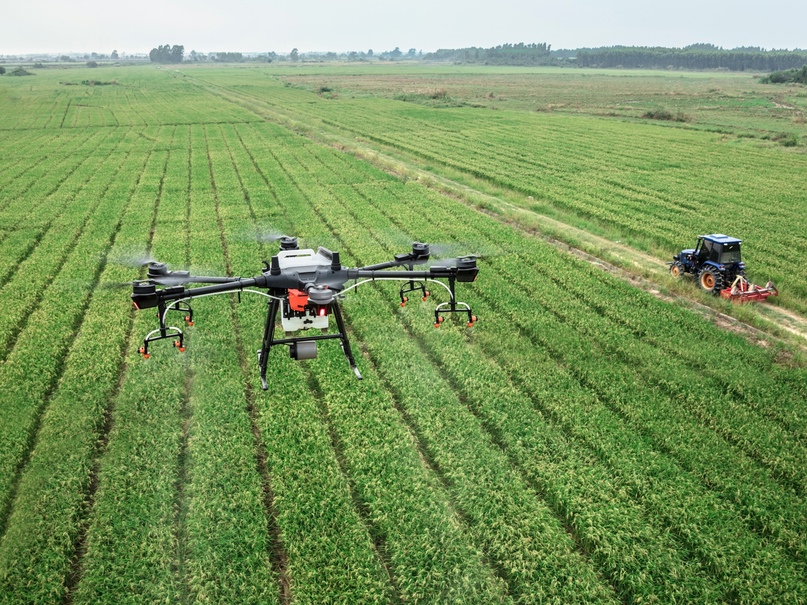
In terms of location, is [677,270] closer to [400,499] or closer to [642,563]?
[642,563]

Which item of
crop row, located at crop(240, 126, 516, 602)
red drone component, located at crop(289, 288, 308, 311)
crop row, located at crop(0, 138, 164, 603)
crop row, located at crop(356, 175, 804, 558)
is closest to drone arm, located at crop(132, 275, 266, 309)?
red drone component, located at crop(289, 288, 308, 311)

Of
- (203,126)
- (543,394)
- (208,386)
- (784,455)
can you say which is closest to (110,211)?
(208,386)

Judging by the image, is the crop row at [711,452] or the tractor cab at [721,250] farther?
the tractor cab at [721,250]

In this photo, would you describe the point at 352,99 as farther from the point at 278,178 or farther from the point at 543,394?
the point at 543,394

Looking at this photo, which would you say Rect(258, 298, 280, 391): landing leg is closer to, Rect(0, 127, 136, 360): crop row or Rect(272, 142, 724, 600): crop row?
Rect(0, 127, 136, 360): crop row

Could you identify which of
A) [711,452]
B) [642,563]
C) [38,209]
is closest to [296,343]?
[642,563]

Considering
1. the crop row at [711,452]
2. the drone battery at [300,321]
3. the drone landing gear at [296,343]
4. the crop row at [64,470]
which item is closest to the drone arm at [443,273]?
the drone landing gear at [296,343]

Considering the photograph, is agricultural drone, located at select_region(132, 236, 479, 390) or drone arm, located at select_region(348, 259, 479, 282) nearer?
agricultural drone, located at select_region(132, 236, 479, 390)

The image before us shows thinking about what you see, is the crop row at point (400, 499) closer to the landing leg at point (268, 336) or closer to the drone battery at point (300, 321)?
the landing leg at point (268, 336)
